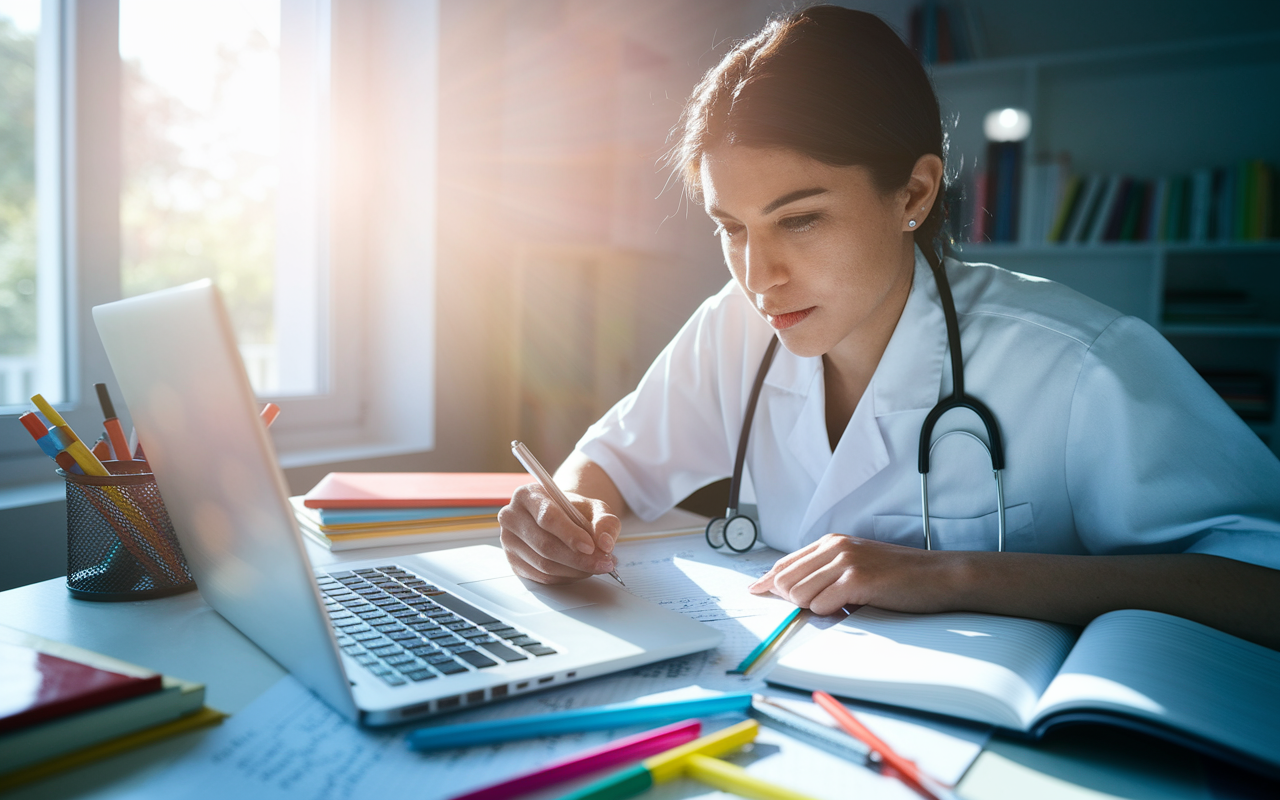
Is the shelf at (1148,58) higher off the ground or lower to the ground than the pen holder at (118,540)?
higher

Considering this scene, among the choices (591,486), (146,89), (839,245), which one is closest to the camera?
(839,245)

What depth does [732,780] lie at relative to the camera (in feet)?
1.47

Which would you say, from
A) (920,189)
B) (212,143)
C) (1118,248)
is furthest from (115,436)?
(1118,248)

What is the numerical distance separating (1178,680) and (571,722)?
0.40 m

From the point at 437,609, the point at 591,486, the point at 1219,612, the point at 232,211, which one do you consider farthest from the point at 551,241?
the point at 1219,612

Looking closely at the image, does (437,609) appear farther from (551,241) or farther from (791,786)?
(551,241)

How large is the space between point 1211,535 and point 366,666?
2.59 ft

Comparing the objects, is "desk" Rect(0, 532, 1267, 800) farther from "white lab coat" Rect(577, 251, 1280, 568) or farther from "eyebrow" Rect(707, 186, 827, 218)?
"eyebrow" Rect(707, 186, 827, 218)

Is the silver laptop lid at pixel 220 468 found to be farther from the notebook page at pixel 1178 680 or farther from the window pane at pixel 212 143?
the window pane at pixel 212 143

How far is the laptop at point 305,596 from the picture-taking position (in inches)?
18.9

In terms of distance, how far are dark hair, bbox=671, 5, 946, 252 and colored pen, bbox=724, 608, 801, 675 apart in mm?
528

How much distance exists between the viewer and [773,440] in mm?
1237

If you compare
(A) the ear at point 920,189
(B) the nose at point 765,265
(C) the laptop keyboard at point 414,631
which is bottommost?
(C) the laptop keyboard at point 414,631

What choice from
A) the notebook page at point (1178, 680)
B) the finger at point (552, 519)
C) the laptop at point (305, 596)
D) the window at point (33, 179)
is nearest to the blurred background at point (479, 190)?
the window at point (33, 179)
